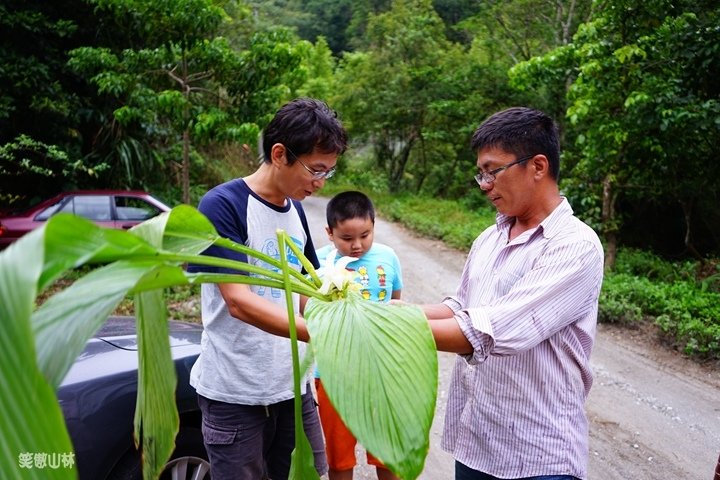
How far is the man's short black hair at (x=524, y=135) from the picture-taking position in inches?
60.5

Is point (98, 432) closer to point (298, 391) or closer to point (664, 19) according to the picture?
point (298, 391)

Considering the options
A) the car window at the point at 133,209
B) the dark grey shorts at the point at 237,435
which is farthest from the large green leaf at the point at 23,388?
the car window at the point at 133,209

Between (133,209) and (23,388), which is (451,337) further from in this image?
(133,209)

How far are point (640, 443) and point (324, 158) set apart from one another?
11.0 feet

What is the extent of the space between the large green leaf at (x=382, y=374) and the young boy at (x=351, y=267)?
162cm

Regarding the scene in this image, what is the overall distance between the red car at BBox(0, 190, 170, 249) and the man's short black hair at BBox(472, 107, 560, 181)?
6821 mm

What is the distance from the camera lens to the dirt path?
11.5 ft

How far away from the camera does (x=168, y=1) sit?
655 cm

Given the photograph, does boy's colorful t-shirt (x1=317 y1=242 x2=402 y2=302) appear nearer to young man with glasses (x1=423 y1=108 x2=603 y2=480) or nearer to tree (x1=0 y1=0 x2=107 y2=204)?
young man with glasses (x1=423 y1=108 x2=603 y2=480)

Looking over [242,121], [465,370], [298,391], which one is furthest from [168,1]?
[298,391]

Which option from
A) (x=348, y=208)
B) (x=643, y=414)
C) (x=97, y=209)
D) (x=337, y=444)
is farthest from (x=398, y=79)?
(x=337, y=444)

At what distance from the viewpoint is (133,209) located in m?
8.10

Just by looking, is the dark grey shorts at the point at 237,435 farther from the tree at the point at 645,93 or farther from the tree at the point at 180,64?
the tree at the point at 645,93

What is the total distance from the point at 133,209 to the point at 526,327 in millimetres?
7787
